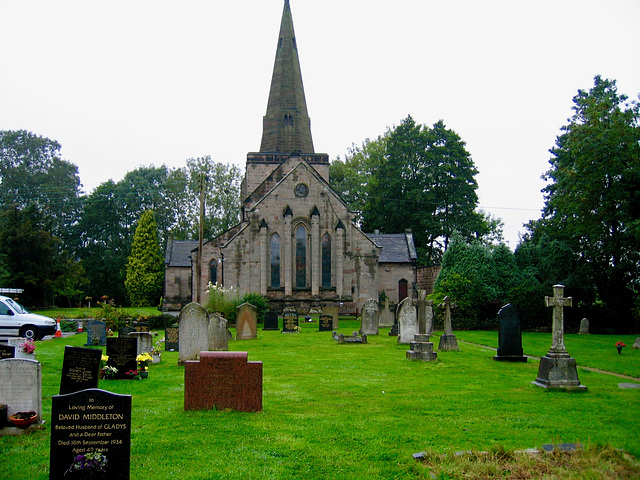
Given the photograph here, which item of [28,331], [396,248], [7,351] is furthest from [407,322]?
[396,248]

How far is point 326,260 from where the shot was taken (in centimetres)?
4097

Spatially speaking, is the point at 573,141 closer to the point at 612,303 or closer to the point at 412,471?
the point at 612,303

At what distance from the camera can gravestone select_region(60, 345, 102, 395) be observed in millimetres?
9828

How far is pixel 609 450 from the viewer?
6.45m

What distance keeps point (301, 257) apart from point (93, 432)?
114 feet

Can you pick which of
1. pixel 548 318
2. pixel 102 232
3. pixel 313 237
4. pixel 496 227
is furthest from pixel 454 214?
pixel 102 232

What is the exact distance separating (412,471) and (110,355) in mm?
8829

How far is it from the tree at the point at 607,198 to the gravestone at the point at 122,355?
22684 millimetres

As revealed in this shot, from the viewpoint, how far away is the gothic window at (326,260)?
4078cm

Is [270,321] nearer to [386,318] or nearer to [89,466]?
[386,318]

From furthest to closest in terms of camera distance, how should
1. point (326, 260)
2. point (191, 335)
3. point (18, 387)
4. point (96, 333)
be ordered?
point (326, 260), point (96, 333), point (191, 335), point (18, 387)

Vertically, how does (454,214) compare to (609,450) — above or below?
above

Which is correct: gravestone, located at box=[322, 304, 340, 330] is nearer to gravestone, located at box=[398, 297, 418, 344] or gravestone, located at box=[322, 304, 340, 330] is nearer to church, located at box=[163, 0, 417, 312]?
gravestone, located at box=[398, 297, 418, 344]

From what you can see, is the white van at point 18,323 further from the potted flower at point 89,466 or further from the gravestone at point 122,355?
the potted flower at point 89,466
